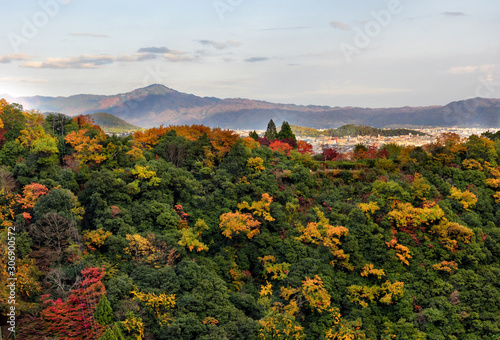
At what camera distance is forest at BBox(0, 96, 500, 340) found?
13484mm

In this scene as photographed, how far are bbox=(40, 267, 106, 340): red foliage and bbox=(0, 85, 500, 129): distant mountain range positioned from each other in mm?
53859

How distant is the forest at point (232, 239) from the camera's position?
44.2 feet

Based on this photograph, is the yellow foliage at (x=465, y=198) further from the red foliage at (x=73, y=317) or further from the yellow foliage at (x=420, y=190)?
the red foliage at (x=73, y=317)

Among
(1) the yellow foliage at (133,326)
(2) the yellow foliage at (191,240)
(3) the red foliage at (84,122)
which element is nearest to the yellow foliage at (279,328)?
(1) the yellow foliage at (133,326)

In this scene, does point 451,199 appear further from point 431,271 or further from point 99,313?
point 99,313

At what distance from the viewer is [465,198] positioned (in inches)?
819

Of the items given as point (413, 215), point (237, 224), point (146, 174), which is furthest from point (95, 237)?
point (413, 215)

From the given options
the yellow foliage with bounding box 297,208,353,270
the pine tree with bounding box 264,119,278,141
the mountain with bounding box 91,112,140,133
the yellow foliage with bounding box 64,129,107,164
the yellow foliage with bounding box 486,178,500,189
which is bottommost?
the yellow foliage with bounding box 297,208,353,270

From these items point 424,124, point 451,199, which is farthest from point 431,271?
point 424,124

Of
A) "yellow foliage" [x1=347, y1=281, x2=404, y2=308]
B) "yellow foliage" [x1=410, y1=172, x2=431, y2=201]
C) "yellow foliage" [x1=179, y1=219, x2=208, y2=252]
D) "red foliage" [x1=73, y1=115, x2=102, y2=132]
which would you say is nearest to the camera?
"yellow foliage" [x1=347, y1=281, x2=404, y2=308]

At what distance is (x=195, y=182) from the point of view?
2072 cm

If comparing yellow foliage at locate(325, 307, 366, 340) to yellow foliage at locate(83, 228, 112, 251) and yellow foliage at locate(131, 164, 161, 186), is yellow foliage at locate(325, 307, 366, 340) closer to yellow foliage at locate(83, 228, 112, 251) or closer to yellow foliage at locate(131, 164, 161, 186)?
yellow foliage at locate(83, 228, 112, 251)

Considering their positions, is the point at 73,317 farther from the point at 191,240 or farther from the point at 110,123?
the point at 110,123

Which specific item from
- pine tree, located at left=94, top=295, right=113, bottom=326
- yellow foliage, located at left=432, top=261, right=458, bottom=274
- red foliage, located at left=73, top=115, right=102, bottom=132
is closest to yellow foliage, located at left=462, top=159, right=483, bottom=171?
yellow foliage, located at left=432, top=261, right=458, bottom=274
